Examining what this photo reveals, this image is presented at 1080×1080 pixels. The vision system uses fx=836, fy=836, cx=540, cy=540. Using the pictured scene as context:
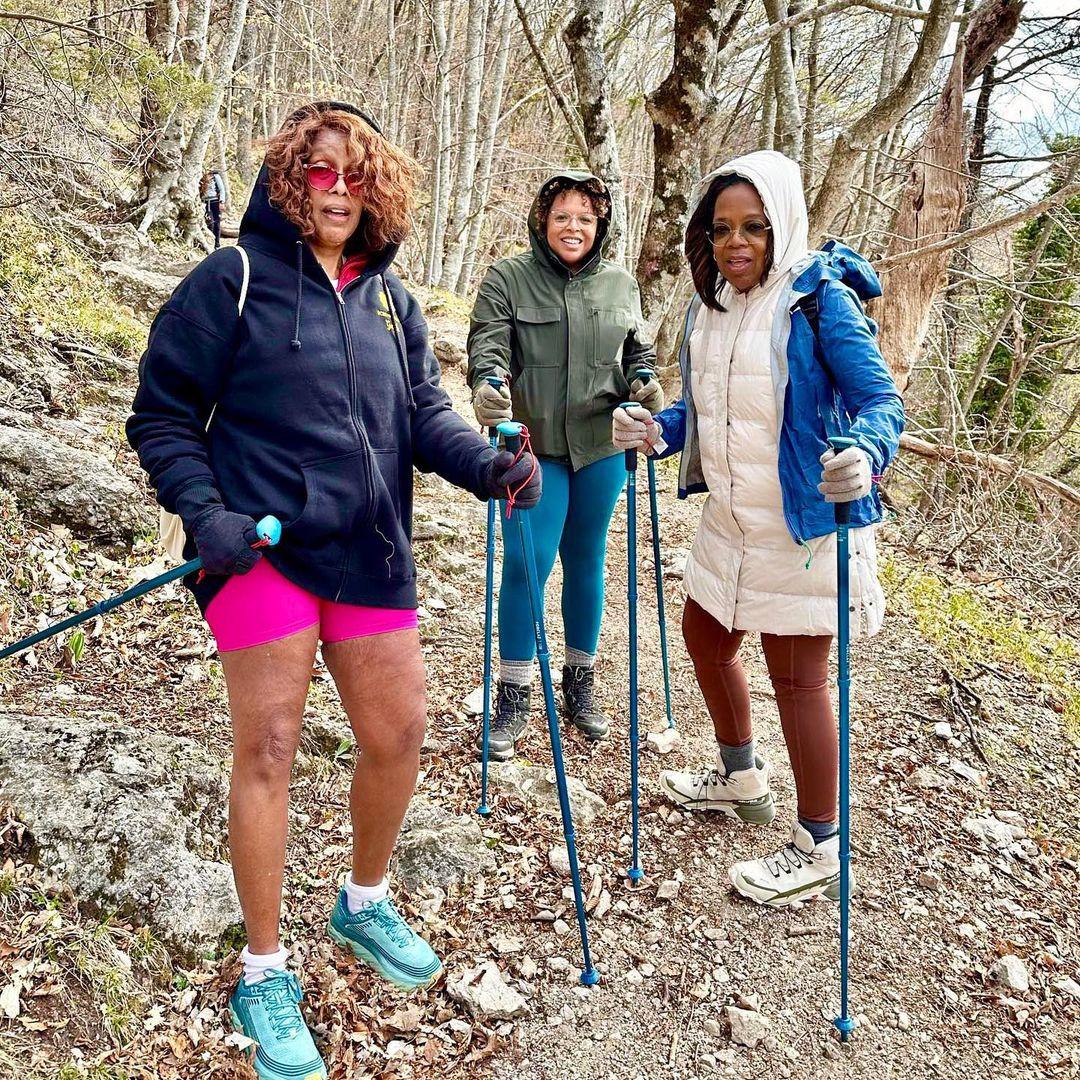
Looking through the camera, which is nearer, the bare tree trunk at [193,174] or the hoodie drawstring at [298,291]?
the hoodie drawstring at [298,291]

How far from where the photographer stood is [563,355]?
3.38 m

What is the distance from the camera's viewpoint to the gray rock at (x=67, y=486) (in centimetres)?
393

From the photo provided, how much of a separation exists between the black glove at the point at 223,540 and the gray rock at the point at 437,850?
4.93 feet

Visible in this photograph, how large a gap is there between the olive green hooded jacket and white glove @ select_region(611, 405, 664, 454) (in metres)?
0.34

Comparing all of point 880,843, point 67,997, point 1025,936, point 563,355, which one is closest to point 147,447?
point 67,997

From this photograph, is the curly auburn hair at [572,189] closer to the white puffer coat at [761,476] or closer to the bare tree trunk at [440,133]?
the white puffer coat at [761,476]

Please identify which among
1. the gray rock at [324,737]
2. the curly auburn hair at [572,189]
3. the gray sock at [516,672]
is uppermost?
the curly auburn hair at [572,189]

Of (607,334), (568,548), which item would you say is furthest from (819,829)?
(607,334)

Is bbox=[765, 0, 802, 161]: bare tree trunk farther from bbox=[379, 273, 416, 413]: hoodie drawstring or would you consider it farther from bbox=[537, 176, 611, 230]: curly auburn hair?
bbox=[379, 273, 416, 413]: hoodie drawstring

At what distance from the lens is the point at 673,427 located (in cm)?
315

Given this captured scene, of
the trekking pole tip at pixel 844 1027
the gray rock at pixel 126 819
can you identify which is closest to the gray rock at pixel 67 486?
the gray rock at pixel 126 819

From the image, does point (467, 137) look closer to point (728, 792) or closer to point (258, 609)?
point (728, 792)

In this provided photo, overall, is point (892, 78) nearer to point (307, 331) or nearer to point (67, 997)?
point (307, 331)

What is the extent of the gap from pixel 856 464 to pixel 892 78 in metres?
10.3
